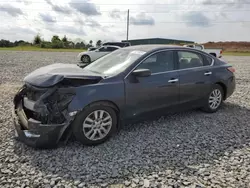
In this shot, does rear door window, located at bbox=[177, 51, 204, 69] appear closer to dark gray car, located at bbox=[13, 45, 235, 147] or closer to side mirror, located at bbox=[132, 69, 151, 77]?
dark gray car, located at bbox=[13, 45, 235, 147]

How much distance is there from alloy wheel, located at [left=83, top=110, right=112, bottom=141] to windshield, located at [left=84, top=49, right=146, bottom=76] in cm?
73

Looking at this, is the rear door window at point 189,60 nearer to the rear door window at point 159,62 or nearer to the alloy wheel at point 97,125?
the rear door window at point 159,62

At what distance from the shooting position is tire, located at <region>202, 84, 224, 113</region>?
488 centimetres

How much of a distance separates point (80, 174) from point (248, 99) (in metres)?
5.37


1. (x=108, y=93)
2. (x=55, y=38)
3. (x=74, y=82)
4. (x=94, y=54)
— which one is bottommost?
(x=108, y=93)

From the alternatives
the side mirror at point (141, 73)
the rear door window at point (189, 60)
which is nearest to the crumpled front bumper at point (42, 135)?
the side mirror at point (141, 73)

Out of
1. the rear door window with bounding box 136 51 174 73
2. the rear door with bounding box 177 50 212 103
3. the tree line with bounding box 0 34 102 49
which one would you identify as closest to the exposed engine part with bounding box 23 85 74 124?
the rear door window with bounding box 136 51 174 73

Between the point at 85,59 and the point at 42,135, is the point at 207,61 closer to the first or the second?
the point at 42,135

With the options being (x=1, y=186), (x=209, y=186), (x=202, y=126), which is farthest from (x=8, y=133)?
(x=202, y=126)

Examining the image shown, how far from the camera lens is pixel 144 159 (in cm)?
307

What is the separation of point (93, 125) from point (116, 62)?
4.39 feet

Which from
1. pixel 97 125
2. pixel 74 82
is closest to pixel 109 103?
pixel 97 125

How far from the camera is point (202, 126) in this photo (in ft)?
14.0

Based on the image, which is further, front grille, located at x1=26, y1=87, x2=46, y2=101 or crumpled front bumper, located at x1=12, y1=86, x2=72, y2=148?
front grille, located at x1=26, y1=87, x2=46, y2=101
